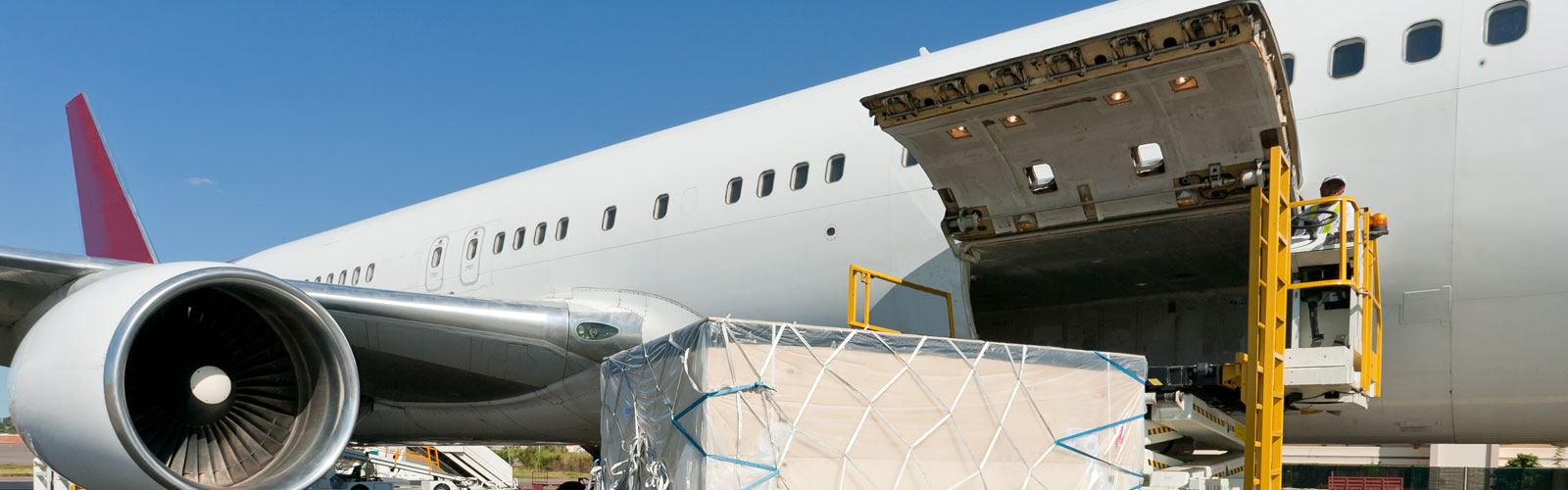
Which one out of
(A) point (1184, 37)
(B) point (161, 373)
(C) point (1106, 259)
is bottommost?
(B) point (161, 373)

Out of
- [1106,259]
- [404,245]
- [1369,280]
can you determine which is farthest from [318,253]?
[1369,280]

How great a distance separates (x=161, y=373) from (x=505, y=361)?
2535 mm

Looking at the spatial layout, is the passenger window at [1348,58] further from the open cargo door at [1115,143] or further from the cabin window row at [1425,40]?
the open cargo door at [1115,143]

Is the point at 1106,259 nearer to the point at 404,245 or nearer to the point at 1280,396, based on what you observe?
the point at 1280,396

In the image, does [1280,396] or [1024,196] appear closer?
[1280,396]

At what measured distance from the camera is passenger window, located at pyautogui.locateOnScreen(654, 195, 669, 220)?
9320mm

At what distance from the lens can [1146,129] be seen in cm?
632

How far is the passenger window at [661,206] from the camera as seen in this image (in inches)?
367

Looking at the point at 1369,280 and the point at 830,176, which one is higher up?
the point at 830,176

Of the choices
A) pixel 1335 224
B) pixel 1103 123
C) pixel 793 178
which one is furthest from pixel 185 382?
pixel 1335 224

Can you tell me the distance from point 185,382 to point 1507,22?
22.6ft

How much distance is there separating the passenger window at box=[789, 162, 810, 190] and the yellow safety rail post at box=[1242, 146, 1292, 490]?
3.29 meters

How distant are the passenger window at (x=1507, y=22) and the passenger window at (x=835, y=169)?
3.85m

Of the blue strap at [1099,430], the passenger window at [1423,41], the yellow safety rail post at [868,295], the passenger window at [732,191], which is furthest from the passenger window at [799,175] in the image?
the passenger window at [1423,41]
